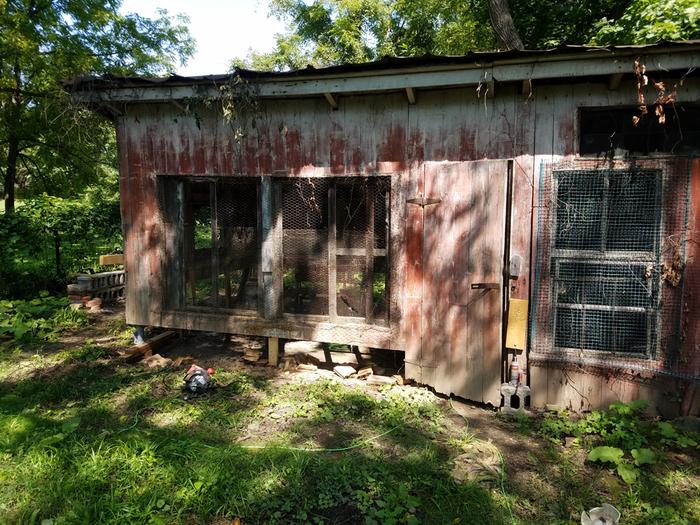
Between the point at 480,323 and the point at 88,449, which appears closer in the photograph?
the point at 88,449

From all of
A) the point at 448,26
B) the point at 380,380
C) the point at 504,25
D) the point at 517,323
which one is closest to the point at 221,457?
the point at 380,380

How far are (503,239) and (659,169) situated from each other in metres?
1.44

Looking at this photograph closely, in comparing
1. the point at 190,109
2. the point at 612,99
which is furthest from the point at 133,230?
the point at 612,99

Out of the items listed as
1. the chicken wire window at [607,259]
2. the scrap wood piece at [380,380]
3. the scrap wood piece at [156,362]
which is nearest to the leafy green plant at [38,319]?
the scrap wood piece at [156,362]

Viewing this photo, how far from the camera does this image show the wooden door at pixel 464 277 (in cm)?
416

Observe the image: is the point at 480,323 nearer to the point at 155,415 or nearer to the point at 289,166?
the point at 289,166

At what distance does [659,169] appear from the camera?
12.5 ft

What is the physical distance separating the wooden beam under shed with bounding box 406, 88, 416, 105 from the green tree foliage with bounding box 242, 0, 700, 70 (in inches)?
166

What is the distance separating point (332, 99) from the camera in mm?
4449

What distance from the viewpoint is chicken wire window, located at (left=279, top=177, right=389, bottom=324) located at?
473 centimetres

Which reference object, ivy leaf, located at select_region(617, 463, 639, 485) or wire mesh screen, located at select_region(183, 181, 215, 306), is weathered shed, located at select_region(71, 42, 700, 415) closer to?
wire mesh screen, located at select_region(183, 181, 215, 306)

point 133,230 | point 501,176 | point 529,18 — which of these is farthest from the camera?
point 529,18

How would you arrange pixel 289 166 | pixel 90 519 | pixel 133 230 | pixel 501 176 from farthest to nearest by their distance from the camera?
pixel 133 230, pixel 289 166, pixel 501 176, pixel 90 519

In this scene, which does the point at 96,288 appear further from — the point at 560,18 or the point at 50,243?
the point at 560,18
